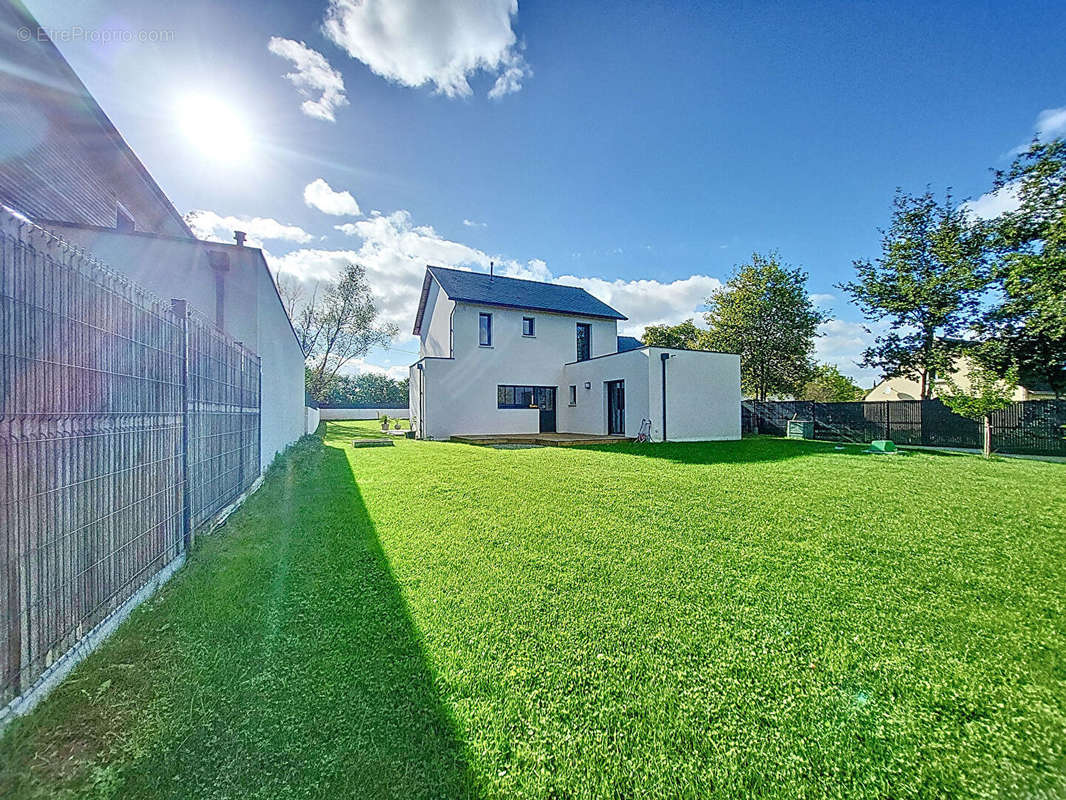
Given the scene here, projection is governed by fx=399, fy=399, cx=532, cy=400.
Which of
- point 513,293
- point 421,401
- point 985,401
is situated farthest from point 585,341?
point 985,401

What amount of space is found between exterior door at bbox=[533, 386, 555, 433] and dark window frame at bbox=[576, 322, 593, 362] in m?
2.10

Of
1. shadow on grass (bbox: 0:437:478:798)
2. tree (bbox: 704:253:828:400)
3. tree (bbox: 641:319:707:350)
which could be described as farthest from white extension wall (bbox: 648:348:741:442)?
tree (bbox: 641:319:707:350)

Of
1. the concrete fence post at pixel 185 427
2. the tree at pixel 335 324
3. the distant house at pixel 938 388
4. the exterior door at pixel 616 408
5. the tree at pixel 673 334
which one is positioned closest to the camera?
the concrete fence post at pixel 185 427

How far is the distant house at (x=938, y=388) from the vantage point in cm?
1690

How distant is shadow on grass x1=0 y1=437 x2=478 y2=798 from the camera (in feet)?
4.36

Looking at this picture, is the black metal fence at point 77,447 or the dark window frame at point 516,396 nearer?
the black metal fence at point 77,447

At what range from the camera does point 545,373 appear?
16125 millimetres

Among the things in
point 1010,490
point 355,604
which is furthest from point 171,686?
point 1010,490

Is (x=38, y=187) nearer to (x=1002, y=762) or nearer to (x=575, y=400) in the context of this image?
(x=1002, y=762)

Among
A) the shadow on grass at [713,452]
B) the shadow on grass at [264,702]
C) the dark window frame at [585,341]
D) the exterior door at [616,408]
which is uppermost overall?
the dark window frame at [585,341]

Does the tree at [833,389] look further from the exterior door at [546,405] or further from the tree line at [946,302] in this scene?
the exterior door at [546,405]

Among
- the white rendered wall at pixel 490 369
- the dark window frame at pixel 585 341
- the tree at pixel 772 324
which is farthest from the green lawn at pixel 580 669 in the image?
the tree at pixel 772 324

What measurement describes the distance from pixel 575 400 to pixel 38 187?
13.9m

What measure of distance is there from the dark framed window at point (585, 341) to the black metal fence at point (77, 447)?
14.7m
